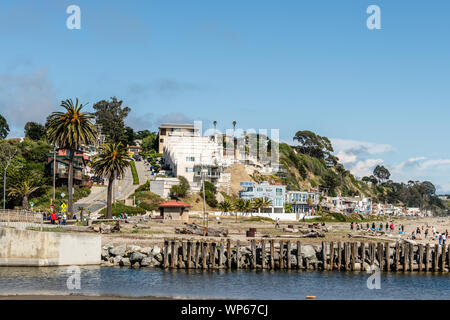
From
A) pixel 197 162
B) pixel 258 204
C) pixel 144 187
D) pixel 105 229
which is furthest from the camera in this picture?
pixel 197 162

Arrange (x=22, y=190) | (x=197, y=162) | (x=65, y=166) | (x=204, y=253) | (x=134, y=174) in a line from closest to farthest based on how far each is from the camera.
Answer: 1. (x=204, y=253)
2. (x=22, y=190)
3. (x=65, y=166)
4. (x=197, y=162)
5. (x=134, y=174)

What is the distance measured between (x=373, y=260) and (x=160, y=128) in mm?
130959

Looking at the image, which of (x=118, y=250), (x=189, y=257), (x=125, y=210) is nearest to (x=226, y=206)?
(x=125, y=210)

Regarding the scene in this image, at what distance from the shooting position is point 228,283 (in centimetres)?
4138

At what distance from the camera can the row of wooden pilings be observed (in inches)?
1850

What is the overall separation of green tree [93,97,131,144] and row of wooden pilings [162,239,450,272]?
4888 inches

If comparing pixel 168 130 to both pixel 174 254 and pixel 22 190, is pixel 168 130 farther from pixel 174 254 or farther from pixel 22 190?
pixel 174 254

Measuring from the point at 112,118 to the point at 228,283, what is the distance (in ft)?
455

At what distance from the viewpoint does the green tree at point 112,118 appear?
17062cm

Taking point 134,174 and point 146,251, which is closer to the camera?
point 146,251

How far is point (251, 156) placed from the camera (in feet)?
547

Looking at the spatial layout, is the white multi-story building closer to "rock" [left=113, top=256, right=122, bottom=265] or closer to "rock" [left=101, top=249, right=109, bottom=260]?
"rock" [left=101, top=249, right=109, bottom=260]
